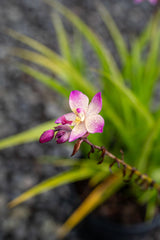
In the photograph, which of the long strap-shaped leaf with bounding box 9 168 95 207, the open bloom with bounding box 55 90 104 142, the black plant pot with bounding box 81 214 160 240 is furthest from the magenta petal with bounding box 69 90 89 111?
the black plant pot with bounding box 81 214 160 240

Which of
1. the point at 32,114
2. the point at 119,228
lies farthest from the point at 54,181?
the point at 32,114

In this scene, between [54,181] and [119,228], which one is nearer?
[54,181]

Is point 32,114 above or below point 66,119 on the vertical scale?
above

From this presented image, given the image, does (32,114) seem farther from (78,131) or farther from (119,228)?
(78,131)

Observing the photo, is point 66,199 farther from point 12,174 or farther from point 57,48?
point 57,48

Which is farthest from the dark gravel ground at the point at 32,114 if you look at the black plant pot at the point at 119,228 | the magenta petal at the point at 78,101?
the magenta petal at the point at 78,101

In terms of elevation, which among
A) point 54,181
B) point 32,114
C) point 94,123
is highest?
point 32,114

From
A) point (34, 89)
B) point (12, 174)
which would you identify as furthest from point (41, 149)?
point (34, 89)
